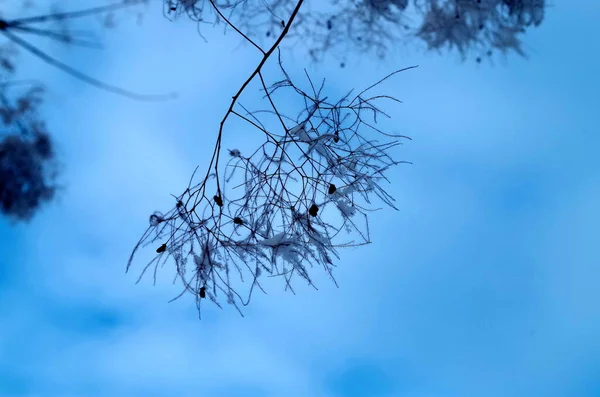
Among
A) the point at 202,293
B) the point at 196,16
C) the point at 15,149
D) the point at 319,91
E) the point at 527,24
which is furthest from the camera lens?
the point at 527,24

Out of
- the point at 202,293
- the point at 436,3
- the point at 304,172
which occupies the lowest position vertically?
the point at 202,293

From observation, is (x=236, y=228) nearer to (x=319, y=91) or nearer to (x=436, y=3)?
(x=319, y=91)

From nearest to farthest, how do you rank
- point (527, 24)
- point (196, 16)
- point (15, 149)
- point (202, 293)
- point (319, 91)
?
point (202, 293) → point (319, 91) → point (15, 149) → point (196, 16) → point (527, 24)

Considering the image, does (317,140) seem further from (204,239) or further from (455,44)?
(455,44)

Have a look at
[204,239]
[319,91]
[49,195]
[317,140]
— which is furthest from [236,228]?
[49,195]

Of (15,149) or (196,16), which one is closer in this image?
(15,149)

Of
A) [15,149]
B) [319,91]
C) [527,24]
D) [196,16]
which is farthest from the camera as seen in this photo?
[527,24]

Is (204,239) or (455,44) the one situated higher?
(455,44)

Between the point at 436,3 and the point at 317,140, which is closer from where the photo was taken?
the point at 317,140

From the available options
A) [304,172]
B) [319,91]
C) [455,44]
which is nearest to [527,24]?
[455,44]
